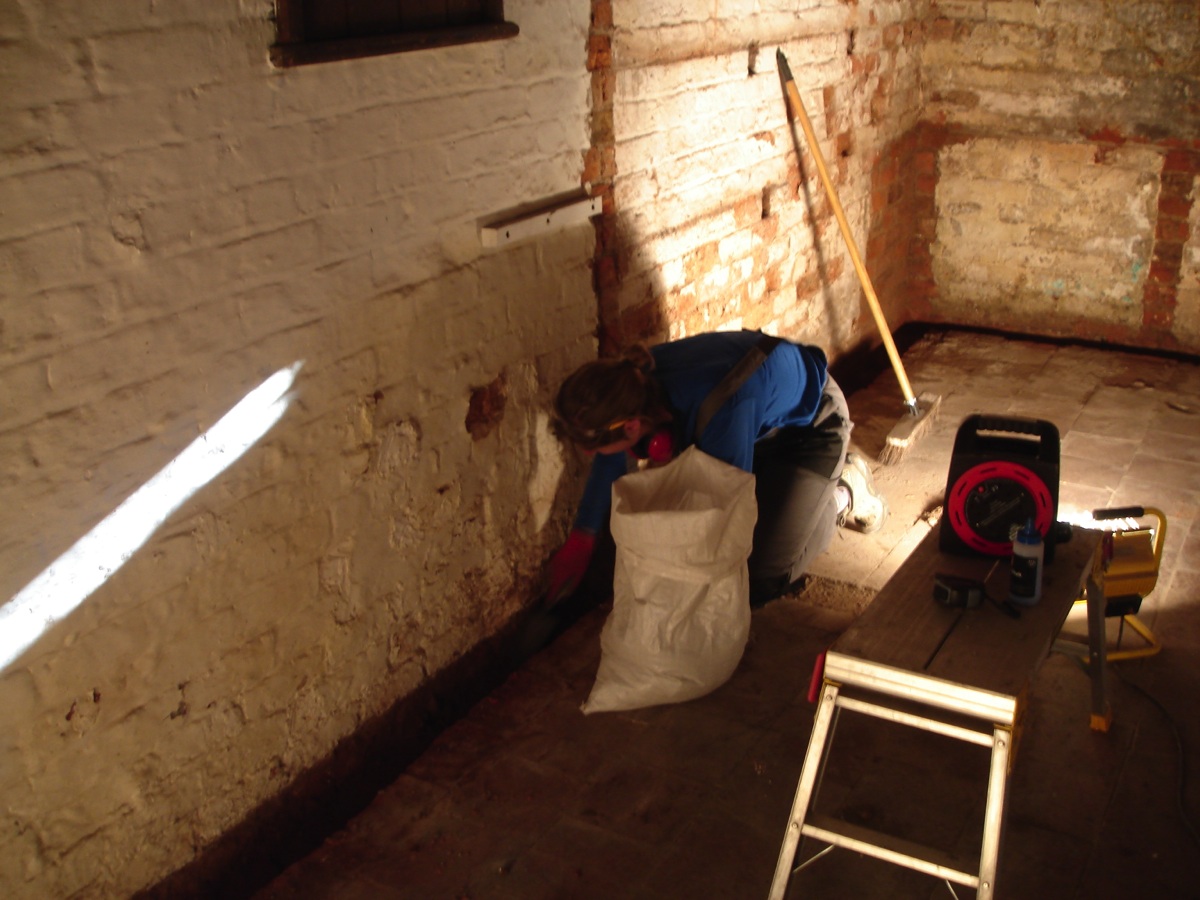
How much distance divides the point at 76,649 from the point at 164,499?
32 cm

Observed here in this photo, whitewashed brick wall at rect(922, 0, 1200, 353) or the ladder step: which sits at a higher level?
whitewashed brick wall at rect(922, 0, 1200, 353)

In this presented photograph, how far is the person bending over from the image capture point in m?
2.94

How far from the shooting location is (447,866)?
2.58 m

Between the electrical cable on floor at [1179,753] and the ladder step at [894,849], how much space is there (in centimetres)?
69

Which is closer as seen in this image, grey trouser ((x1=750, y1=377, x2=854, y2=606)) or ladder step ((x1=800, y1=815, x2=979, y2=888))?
ladder step ((x1=800, y1=815, x2=979, y2=888))

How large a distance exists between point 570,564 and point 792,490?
707mm

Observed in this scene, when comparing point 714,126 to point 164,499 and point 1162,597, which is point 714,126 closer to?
point 1162,597

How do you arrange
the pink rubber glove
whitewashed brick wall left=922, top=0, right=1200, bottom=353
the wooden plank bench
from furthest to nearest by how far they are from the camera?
whitewashed brick wall left=922, top=0, right=1200, bottom=353 → the pink rubber glove → the wooden plank bench

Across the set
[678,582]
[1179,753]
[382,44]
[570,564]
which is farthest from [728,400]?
[1179,753]

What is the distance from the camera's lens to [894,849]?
2.21 m

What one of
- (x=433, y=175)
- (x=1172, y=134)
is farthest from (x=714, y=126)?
(x=1172, y=134)

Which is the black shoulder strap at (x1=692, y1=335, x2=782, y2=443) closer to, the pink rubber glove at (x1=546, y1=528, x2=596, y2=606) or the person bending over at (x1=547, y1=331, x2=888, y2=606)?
the person bending over at (x1=547, y1=331, x2=888, y2=606)

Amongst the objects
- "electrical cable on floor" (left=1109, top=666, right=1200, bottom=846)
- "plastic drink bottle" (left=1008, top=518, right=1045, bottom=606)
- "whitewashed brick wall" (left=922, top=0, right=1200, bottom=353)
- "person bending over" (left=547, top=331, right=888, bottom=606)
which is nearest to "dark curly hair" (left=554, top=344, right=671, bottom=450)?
"person bending over" (left=547, top=331, right=888, bottom=606)

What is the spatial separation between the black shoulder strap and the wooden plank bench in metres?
0.73
